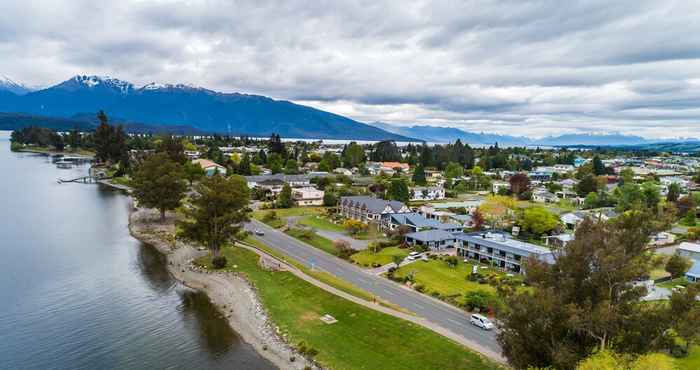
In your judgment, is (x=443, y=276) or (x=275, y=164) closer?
(x=443, y=276)

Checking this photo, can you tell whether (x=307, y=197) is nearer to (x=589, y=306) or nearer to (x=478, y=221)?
(x=478, y=221)

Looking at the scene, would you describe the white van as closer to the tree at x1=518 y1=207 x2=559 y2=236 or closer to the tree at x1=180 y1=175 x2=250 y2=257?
the tree at x1=180 y1=175 x2=250 y2=257

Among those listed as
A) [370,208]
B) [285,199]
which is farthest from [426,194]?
[285,199]

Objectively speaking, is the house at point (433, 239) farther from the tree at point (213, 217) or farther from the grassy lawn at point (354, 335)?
the tree at point (213, 217)

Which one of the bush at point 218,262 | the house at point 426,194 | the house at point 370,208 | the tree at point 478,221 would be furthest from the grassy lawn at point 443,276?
the house at point 426,194

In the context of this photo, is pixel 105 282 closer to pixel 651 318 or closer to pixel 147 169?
pixel 147 169
